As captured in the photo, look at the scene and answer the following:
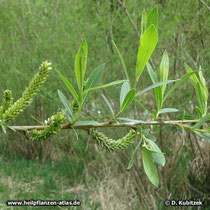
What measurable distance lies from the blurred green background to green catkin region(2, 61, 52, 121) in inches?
48.6

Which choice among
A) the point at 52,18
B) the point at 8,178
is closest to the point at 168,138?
the point at 52,18

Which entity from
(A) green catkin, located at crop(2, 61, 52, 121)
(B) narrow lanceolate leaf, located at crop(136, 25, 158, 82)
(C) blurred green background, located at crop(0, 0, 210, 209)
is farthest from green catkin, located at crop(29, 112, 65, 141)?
(C) blurred green background, located at crop(0, 0, 210, 209)

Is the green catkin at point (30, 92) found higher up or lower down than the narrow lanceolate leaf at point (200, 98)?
higher up

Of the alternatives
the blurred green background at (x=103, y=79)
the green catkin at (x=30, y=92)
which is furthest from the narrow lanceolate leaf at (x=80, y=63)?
the blurred green background at (x=103, y=79)

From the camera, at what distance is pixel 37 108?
10.3 ft

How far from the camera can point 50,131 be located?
1.13ft

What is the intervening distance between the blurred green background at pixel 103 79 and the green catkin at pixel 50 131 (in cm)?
124

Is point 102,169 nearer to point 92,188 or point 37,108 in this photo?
point 92,188

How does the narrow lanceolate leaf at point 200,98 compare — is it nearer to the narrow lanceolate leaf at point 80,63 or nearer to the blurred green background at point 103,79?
the narrow lanceolate leaf at point 80,63

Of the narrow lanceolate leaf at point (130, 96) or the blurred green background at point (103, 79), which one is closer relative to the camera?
the narrow lanceolate leaf at point (130, 96)

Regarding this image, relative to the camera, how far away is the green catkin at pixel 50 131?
343mm

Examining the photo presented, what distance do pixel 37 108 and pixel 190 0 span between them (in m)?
1.90

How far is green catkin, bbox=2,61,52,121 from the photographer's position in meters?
0.35

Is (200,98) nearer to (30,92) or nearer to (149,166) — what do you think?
(149,166)
